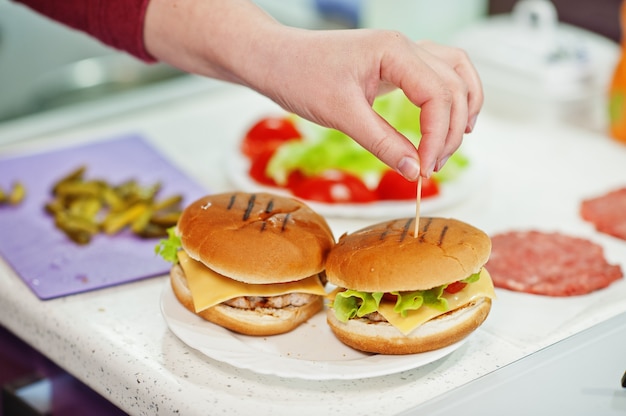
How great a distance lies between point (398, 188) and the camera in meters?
2.14

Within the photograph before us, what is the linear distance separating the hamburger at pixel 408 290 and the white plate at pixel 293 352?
0.08 ft

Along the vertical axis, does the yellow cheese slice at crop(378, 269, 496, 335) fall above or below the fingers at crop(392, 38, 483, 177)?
below

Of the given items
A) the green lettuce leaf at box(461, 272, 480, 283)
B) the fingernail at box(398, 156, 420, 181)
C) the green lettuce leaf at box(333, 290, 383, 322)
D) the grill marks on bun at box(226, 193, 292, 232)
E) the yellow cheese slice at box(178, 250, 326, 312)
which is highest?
the fingernail at box(398, 156, 420, 181)

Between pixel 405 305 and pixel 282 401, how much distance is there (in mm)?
236

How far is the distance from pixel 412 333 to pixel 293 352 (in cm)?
20

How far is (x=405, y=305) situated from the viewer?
1.40m

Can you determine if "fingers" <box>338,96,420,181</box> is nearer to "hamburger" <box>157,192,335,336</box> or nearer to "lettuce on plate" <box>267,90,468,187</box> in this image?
"hamburger" <box>157,192,335,336</box>

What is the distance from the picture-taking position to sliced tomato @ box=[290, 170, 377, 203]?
2.13 meters

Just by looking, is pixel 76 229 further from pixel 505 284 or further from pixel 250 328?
pixel 505 284

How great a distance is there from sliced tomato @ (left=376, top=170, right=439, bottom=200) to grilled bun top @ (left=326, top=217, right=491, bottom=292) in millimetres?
612

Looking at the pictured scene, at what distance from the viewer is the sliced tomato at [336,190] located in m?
2.13

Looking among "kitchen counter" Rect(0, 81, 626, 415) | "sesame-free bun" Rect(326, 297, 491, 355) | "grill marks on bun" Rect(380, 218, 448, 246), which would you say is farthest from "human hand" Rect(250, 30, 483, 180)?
"kitchen counter" Rect(0, 81, 626, 415)

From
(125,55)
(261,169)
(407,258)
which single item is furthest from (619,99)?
(125,55)

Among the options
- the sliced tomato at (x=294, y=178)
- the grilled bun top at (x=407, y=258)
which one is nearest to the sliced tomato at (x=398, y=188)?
the sliced tomato at (x=294, y=178)
